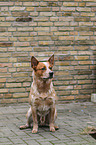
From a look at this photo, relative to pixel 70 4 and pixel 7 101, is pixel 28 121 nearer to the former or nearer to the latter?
pixel 7 101

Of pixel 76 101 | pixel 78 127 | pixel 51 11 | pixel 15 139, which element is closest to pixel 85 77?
pixel 76 101

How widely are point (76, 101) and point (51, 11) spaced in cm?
253

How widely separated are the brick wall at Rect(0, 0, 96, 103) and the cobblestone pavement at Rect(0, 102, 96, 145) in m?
0.50

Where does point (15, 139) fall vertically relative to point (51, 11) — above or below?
below

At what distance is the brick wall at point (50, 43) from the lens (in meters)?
8.54

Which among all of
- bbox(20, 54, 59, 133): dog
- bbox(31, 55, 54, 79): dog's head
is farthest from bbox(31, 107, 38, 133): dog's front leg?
bbox(31, 55, 54, 79): dog's head

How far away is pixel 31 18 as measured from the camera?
28.2 ft

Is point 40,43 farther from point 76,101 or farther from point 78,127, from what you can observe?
point 78,127

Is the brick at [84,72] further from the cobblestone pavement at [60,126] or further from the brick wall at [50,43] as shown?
the cobblestone pavement at [60,126]

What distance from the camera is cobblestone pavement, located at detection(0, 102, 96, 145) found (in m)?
5.41

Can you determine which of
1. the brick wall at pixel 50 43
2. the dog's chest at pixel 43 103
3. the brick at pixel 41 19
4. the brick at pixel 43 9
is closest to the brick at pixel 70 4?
the brick wall at pixel 50 43

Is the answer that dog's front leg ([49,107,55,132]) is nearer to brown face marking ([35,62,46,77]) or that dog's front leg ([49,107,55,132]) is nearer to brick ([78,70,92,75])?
brown face marking ([35,62,46,77])

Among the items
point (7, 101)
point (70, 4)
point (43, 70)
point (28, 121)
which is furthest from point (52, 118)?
point (70, 4)

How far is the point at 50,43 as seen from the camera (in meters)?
8.74
